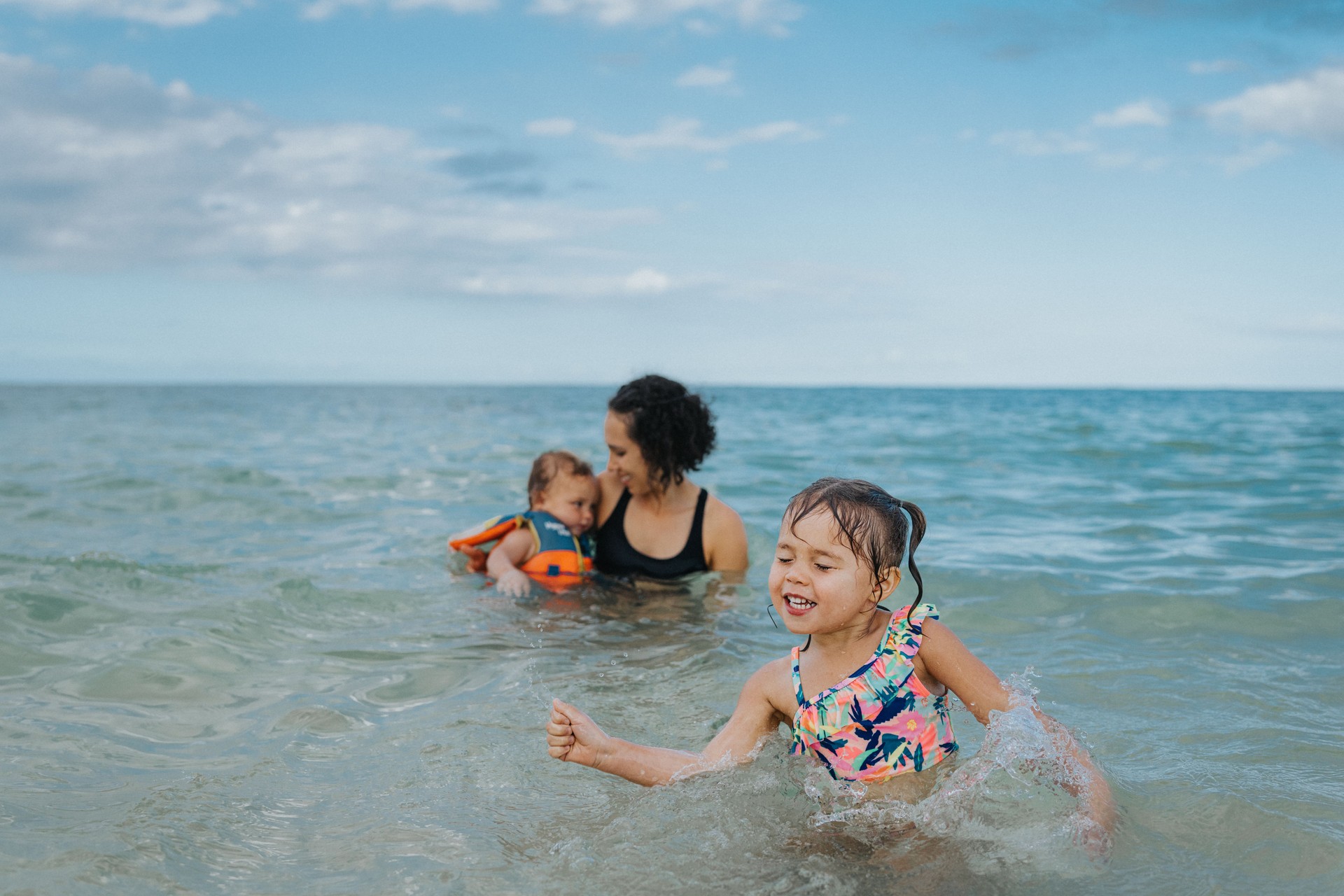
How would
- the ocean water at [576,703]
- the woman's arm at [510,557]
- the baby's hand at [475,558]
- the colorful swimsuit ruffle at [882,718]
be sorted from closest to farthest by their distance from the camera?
the ocean water at [576,703] < the colorful swimsuit ruffle at [882,718] < the woman's arm at [510,557] < the baby's hand at [475,558]

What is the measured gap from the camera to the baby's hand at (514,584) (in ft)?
18.7

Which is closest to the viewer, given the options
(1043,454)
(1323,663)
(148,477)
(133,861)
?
(133,861)

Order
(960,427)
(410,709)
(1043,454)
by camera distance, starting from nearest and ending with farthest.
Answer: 1. (410,709)
2. (1043,454)
3. (960,427)

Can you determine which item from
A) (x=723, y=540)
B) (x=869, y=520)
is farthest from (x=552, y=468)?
(x=869, y=520)

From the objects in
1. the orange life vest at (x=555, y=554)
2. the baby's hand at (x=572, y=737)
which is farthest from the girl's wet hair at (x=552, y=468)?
the baby's hand at (x=572, y=737)

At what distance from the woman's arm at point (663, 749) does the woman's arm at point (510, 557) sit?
8.87 feet

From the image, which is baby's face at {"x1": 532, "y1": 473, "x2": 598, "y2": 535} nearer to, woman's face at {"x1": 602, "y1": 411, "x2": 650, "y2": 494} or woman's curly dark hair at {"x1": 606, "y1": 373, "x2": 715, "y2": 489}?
woman's face at {"x1": 602, "y1": 411, "x2": 650, "y2": 494}

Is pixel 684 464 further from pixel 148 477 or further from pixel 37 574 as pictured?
pixel 148 477

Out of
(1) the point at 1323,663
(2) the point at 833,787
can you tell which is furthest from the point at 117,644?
(1) the point at 1323,663

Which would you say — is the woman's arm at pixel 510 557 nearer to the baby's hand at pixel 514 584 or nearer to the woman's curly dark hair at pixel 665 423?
the baby's hand at pixel 514 584

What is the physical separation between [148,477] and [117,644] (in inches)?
295

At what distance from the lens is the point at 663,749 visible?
10.4 ft

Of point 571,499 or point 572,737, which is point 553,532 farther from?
point 572,737

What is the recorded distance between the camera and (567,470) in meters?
5.96
